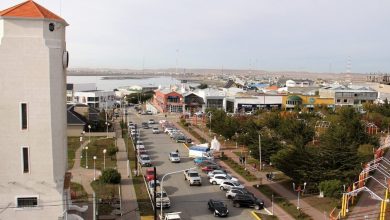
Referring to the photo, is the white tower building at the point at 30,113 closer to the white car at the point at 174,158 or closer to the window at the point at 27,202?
the window at the point at 27,202

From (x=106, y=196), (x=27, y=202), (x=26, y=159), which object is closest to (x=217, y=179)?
(x=106, y=196)

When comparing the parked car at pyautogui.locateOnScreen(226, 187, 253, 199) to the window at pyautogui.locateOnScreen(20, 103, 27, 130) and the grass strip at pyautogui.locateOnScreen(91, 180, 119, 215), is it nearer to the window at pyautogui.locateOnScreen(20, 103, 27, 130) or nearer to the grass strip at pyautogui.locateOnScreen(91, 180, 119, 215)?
the grass strip at pyautogui.locateOnScreen(91, 180, 119, 215)

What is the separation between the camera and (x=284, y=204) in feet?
86.2

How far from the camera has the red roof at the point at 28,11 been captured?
18719mm

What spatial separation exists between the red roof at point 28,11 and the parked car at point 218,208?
12.6 metres

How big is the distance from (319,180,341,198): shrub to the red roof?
17.3 m

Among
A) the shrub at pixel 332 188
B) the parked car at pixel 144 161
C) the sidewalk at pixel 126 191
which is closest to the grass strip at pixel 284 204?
the shrub at pixel 332 188

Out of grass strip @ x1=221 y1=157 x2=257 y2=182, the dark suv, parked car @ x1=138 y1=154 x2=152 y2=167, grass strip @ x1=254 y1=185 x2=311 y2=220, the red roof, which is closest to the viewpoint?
the red roof

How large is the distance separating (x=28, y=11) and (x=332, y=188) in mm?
18755

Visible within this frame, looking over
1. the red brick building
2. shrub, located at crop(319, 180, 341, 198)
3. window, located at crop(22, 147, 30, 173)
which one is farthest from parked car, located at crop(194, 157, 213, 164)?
the red brick building

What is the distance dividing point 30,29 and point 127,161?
66.7 feet

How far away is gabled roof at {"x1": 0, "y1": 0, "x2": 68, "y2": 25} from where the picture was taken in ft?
61.4

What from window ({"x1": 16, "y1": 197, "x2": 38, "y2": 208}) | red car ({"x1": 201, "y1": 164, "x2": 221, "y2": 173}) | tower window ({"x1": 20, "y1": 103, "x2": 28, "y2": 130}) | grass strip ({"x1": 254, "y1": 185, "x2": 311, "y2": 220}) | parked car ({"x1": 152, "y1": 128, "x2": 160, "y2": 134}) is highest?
tower window ({"x1": 20, "y1": 103, "x2": 28, "y2": 130})

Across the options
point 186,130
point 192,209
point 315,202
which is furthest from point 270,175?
point 186,130
